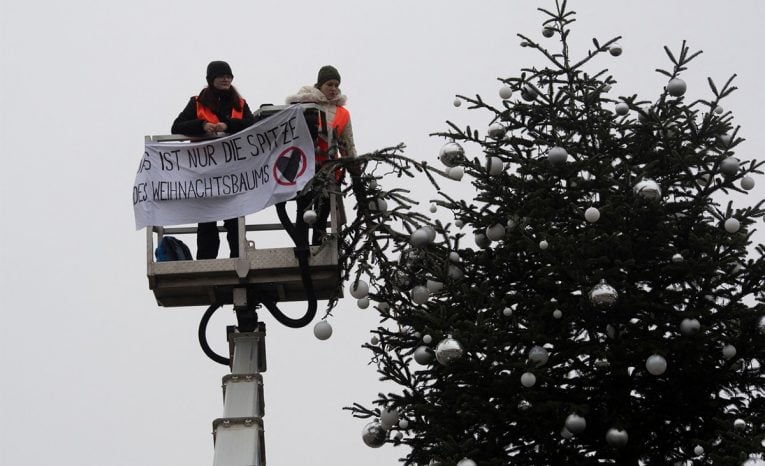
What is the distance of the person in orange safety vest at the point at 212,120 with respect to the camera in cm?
1568

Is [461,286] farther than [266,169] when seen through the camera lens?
No

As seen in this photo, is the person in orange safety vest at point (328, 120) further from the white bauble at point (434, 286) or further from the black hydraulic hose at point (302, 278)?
the white bauble at point (434, 286)

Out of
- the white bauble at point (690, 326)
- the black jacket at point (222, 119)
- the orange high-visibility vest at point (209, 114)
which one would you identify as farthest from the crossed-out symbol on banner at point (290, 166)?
the white bauble at point (690, 326)

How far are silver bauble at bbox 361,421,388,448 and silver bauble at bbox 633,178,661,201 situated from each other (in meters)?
2.85

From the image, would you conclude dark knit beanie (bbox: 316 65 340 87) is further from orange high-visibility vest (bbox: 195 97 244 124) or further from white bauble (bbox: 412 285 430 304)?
white bauble (bbox: 412 285 430 304)

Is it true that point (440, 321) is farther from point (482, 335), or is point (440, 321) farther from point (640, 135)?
point (640, 135)

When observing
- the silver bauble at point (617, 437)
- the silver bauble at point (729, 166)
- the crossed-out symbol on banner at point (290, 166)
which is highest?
the crossed-out symbol on banner at point (290, 166)

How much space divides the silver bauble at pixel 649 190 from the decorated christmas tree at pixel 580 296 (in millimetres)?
11

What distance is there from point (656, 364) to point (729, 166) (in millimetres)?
1945

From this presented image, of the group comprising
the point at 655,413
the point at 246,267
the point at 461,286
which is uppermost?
the point at 246,267

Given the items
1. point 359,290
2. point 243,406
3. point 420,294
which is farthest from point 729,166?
point 243,406

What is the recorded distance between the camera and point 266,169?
1573 cm

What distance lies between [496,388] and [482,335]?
19.2 inches

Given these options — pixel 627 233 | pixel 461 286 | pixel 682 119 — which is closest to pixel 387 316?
pixel 461 286
